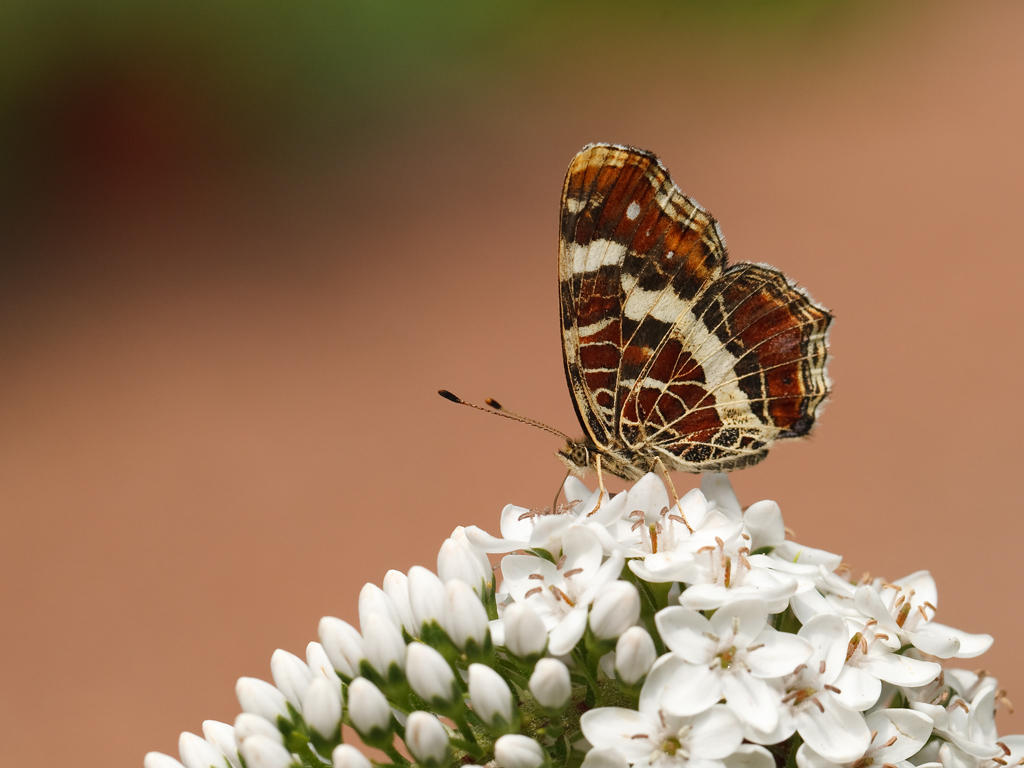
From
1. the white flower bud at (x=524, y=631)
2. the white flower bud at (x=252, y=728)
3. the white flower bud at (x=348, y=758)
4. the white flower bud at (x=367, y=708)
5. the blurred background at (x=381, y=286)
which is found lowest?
the white flower bud at (x=348, y=758)

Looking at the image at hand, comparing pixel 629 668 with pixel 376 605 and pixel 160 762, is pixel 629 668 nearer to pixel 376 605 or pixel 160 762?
pixel 376 605

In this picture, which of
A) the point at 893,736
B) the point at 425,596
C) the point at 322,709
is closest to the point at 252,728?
the point at 322,709

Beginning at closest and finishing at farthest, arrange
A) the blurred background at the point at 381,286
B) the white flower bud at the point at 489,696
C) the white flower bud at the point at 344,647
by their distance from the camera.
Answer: the white flower bud at the point at 489,696, the white flower bud at the point at 344,647, the blurred background at the point at 381,286

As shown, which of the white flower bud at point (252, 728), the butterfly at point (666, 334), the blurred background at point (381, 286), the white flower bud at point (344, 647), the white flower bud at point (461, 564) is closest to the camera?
the white flower bud at point (252, 728)

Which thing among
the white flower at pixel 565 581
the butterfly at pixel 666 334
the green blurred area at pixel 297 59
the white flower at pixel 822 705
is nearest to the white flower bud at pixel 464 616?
the white flower at pixel 565 581

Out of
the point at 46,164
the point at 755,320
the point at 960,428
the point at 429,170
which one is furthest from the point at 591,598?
the point at 46,164

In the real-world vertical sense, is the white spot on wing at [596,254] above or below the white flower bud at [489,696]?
above

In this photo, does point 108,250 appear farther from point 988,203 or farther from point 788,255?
point 988,203

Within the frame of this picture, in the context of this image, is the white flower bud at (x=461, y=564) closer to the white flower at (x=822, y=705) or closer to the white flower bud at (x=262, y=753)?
the white flower bud at (x=262, y=753)
